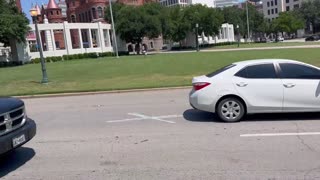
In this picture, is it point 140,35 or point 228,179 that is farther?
point 140,35

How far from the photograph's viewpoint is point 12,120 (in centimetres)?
563

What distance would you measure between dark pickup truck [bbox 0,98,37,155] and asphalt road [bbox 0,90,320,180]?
0.48 metres

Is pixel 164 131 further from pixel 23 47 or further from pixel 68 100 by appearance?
pixel 23 47

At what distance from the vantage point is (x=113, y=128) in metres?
8.48

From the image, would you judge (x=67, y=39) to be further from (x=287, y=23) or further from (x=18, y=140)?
(x=287, y=23)

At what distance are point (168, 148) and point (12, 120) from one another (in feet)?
8.60

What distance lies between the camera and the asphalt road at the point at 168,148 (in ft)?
17.5

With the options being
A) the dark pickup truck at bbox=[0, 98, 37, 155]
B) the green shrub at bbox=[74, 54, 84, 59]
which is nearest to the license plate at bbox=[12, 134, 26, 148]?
the dark pickup truck at bbox=[0, 98, 37, 155]

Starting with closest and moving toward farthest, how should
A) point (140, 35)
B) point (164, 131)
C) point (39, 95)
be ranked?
point (164, 131) < point (39, 95) < point (140, 35)

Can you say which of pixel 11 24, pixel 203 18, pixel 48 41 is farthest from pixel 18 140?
pixel 203 18

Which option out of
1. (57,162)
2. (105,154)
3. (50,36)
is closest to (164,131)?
(105,154)

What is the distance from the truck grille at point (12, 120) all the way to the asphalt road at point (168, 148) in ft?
2.26

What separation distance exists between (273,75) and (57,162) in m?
5.03

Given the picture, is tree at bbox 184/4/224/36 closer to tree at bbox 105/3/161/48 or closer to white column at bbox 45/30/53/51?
→ tree at bbox 105/3/161/48
